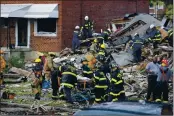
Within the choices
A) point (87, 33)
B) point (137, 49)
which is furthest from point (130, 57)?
point (87, 33)

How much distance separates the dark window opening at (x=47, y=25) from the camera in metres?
32.0

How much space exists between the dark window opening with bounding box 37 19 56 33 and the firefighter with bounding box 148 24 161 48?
23.2 feet

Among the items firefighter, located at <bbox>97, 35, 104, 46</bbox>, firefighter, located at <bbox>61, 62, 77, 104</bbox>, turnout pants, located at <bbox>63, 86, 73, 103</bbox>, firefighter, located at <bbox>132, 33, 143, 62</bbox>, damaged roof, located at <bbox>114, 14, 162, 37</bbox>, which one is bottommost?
turnout pants, located at <bbox>63, 86, 73, 103</bbox>

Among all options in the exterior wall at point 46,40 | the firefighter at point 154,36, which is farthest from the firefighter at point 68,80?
the exterior wall at point 46,40

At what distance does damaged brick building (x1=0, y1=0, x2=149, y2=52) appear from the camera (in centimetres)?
3144

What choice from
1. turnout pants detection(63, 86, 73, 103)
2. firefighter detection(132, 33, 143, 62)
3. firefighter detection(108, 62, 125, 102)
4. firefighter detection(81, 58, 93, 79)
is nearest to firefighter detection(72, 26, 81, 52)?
firefighter detection(132, 33, 143, 62)

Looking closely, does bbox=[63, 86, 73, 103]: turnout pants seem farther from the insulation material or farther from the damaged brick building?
the damaged brick building

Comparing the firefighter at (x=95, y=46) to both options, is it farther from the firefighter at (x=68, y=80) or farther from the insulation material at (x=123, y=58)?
the firefighter at (x=68, y=80)

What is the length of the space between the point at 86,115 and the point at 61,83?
9651 millimetres

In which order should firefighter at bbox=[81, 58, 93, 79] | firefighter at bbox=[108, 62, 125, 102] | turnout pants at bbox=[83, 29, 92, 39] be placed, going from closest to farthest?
firefighter at bbox=[108, 62, 125, 102], firefighter at bbox=[81, 58, 93, 79], turnout pants at bbox=[83, 29, 92, 39]

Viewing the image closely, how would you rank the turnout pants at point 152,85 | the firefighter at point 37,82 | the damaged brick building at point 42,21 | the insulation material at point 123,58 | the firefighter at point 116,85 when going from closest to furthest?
1. the firefighter at point 116,85
2. the turnout pants at point 152,85
3. the firefighter at point 37,82
4. the insulation material at point 123,58
5. the damaged brick building at point 42,21

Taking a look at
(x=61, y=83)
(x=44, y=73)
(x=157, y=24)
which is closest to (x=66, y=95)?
(x=61, y=83)

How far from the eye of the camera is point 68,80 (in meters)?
16.8

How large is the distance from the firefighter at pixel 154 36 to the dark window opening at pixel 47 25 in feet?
23.2
